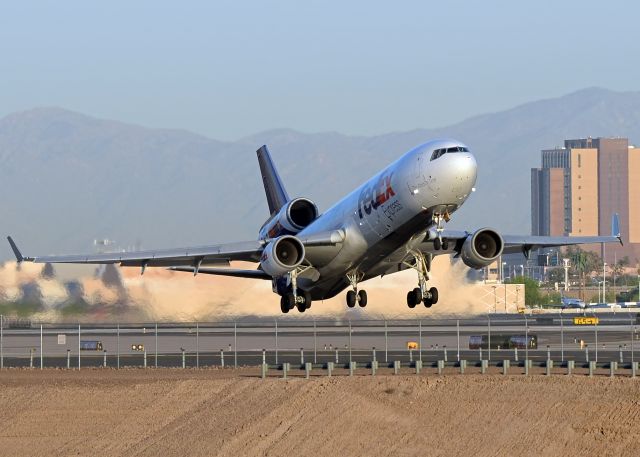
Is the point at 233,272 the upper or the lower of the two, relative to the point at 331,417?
upper

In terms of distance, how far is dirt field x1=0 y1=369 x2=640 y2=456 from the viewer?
2104 inches

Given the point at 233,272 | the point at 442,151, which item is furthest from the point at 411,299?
the point at 233,272

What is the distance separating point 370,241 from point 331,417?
703cm

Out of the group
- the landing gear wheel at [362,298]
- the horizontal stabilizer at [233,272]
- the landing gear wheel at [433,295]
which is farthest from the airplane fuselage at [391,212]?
the horizontal stabilizer at [233,272]

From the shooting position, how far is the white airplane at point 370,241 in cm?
5397

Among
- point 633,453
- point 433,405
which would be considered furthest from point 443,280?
point 633,453

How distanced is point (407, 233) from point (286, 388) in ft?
29.9

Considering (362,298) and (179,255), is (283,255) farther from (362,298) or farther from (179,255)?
(179,255)

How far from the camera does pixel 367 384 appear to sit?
197 feet

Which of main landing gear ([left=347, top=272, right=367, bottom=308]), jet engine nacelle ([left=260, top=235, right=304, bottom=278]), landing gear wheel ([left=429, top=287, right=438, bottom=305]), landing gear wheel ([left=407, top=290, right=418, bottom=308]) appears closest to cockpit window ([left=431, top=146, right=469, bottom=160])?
jet engine nacelle ([left=260, top=235, right=304, bottom=278])

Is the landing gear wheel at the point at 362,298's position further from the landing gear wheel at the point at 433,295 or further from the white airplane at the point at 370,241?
the landing gear wheel at the point at 433,295

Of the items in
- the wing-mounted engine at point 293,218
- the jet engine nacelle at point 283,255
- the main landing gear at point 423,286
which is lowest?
the main landing gear at point 423,286

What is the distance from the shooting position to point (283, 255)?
2361 inches

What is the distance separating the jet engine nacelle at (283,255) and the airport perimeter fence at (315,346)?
729cm
